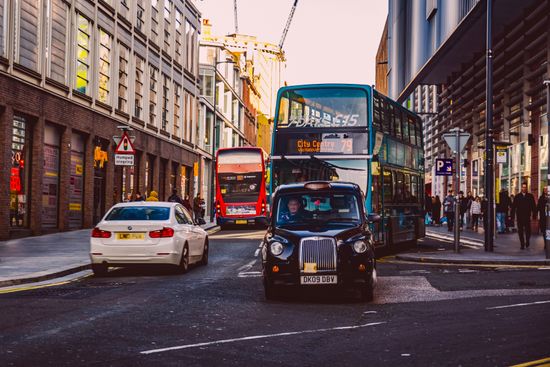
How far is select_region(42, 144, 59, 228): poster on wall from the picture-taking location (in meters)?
27.6

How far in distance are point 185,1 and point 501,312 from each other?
41758 millimetres

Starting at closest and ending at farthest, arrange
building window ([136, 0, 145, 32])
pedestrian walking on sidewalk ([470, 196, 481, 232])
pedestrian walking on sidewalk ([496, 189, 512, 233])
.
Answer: pedestrian walking on sidewalk ([496, 189, 512, 233]) → pedestrian walking on sidewalk ([470, 196, 481, 232]) → building window ([136, 0, 145, 32])

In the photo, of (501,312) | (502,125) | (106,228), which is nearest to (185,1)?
(502,125)

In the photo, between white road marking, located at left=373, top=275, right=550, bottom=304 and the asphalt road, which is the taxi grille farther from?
white road marking, located at left=373, top=275, right=550, bottom=304

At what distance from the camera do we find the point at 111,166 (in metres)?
34.9

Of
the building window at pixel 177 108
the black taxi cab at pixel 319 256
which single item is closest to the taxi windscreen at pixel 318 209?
the black taxi cab at pixel 319 256

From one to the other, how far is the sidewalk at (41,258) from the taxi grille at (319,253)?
5.21 metres

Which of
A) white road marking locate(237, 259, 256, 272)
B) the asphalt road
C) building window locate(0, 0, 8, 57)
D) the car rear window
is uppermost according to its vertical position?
Result: building window locate(0, 0, 8, 57)

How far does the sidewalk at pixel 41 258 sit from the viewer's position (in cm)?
1409

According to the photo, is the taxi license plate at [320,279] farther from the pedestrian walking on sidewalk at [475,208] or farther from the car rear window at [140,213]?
the pedestrian walking on sidewalk at [475,208]

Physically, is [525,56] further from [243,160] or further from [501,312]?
[501,312]

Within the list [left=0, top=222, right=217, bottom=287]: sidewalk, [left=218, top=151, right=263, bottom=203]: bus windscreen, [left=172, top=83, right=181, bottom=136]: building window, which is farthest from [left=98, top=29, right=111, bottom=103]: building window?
[left=172, top=83, right=181, bottom=136]: building window

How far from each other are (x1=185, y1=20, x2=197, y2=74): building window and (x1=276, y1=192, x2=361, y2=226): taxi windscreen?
38958 mm

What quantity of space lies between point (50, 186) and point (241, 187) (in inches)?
450
